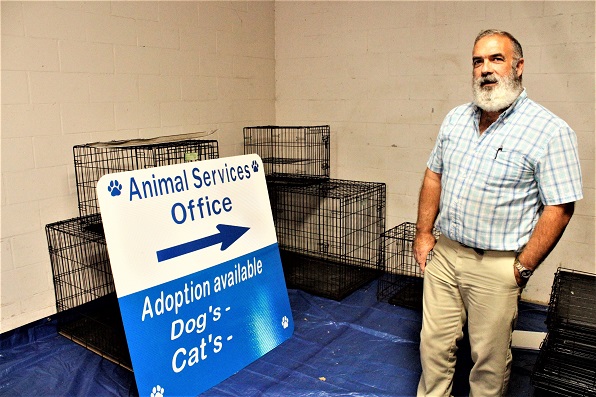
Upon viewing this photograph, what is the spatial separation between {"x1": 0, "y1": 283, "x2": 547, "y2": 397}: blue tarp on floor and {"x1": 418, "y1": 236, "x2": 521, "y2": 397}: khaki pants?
0.32m

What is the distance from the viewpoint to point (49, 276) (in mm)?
3037

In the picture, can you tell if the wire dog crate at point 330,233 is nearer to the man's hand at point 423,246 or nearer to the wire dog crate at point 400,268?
the wire dog crate at point 400,268

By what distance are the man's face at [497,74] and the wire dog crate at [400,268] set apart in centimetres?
172

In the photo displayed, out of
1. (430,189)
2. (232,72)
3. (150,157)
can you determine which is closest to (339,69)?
(232,72)

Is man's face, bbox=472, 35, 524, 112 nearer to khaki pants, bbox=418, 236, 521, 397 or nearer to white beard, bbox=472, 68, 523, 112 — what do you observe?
white beard, bbox=472, 68, 523, 112

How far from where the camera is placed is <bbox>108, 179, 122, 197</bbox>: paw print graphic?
219cm

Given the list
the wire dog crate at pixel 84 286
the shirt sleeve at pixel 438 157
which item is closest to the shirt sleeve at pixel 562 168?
the shirt sleeve at pixel 438 157

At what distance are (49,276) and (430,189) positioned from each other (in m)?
2.28

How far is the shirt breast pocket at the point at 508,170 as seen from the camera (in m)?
1.90

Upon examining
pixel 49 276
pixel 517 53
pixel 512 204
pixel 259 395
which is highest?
pixel 517 53

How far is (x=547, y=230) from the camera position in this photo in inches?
73.9

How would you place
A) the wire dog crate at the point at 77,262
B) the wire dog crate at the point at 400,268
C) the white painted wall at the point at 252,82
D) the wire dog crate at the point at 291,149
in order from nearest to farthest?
the white painted wall at the point at 252,82
the wire dog crate at the point at 77,262
the wire dog crate at the point at 400,268
the wire dog crate at the point at 291,149

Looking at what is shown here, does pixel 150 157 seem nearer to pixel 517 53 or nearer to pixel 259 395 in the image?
pixel 259 395

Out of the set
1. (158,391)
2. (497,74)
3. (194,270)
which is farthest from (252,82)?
(158,391)
